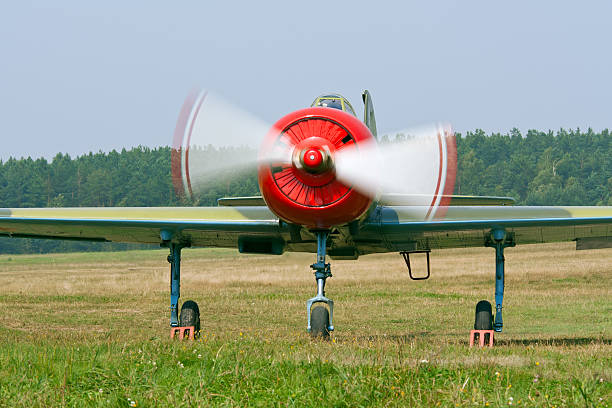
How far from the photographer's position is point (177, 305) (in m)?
12.3

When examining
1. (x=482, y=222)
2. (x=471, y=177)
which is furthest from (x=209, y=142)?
(x=471, y=177)

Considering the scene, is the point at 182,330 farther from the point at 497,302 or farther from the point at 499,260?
the point at 499,260

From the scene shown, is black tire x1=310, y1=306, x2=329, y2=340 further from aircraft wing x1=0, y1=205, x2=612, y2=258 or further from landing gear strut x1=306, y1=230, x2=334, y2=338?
aircraft wing x1=0, y1=205, x2=612, y2=258

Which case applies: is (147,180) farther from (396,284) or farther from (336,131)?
(336,131)

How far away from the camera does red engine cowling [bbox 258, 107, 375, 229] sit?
28.6ft

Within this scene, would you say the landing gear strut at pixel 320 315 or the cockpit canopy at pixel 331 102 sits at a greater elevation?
the cockpit canopy at pixel 331 102

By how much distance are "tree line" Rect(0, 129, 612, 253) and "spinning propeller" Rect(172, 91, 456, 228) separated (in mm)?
117509

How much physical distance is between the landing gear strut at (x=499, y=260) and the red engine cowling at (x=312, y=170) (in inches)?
112

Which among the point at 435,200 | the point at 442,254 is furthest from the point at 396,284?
the point at 442,254

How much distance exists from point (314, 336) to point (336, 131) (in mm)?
2651

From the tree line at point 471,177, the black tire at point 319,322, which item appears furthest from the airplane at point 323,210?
the tree line at point 471,177

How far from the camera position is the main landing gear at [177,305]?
38.3ft

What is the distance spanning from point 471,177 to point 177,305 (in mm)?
139102

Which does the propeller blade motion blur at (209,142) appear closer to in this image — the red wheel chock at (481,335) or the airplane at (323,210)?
the airplane at (323,210)
